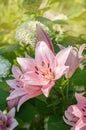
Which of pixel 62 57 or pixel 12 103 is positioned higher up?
pixel 62 57

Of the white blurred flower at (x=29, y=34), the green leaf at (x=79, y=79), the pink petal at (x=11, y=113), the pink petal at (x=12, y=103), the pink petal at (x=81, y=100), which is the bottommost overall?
the pink petal at (x=11, y=113)

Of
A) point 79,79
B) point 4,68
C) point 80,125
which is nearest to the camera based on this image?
point 80,125

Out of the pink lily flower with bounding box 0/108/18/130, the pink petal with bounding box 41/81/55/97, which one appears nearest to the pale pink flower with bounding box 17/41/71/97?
the pink petal with bounding box 41/81/55/97

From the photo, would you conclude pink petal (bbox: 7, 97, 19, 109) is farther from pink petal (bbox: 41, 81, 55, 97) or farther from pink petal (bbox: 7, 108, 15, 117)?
pink petal (bbox: 41, 81, 55, 97)

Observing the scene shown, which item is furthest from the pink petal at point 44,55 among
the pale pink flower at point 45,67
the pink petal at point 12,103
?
the pink petal at point 12,103

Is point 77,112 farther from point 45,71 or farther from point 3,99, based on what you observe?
point 3,99

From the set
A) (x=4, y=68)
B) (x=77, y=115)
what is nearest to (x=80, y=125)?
(x=77, y=115)

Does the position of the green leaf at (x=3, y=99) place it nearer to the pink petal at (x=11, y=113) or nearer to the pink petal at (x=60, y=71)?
the pink petal at (x=11, y=113)
